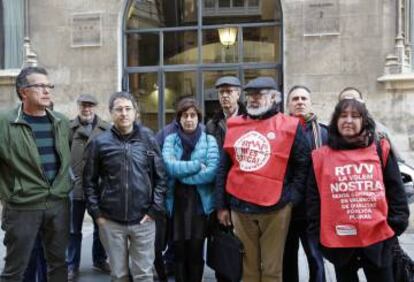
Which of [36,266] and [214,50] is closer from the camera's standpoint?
[36,266]

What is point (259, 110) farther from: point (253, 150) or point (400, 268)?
point (400, 268)

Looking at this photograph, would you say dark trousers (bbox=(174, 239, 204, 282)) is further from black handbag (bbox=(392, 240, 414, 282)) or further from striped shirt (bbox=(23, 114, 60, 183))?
black handbag (bbox=(392, 240, 414, 282))

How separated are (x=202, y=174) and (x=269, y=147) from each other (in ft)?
2.57

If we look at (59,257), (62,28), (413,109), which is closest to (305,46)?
(413,109)

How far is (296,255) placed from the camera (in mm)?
4711

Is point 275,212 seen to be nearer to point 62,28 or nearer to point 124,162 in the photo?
point 124,162

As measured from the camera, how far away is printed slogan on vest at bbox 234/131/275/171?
413 cm

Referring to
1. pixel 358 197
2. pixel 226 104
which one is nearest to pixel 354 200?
pixel 358 197

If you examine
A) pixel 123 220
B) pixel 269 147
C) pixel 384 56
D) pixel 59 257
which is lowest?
pixel 59 257

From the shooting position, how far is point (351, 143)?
3.71 m

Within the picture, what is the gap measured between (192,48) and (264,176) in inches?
231

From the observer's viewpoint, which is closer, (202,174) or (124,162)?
(124,162)

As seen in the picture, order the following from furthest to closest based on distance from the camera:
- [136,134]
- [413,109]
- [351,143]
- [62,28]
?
[62,28], [413,109], [136,134], [351,143]

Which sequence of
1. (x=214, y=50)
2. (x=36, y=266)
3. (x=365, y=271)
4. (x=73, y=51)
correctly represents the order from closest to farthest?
1. (x=365, y=271)
2. (x=36, y=266)
3. (x=214, y=50)
4. (x=73, y=51)
